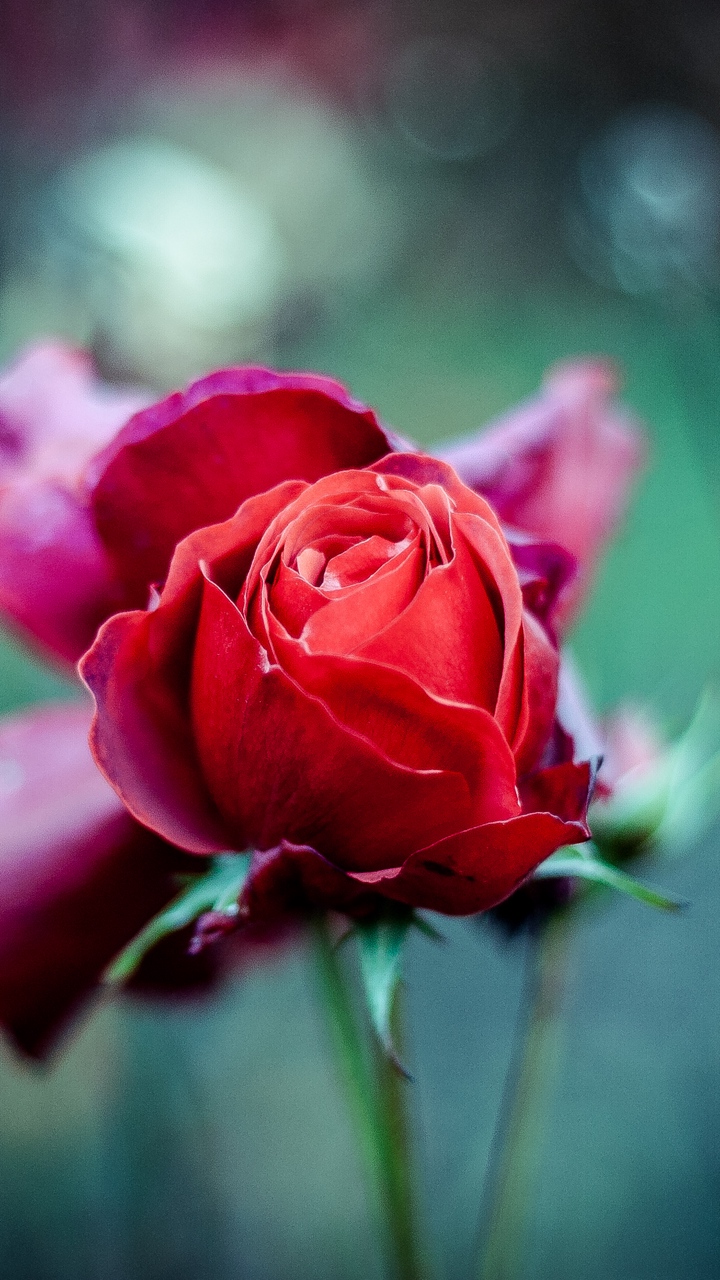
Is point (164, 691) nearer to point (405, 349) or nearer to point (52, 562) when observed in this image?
point (52, 562)

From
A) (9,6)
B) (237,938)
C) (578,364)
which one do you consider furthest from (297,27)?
(237,938)

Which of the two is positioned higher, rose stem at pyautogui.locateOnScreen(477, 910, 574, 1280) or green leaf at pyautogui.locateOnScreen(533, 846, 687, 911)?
green leaf at pyautogui.locateOnScreen(533, 846, 687, 911)

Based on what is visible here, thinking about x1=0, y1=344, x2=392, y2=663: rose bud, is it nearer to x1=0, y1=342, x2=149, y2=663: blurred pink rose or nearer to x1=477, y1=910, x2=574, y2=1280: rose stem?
x1=0, y1=342, x2=149, y2=663: blurred pink rose

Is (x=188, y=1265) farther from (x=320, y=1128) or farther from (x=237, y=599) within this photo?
(x=237, y=599)

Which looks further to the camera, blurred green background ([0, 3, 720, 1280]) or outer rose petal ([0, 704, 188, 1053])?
blurred green background ([0, 3, 720, 1280])

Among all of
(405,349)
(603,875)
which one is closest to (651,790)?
(603,875)

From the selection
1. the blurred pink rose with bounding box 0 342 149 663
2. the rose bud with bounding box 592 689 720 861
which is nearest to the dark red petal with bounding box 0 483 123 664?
the blurred pink rose with bounding box 0 342 149 663

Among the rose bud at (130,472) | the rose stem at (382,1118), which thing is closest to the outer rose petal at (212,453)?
the rose bud at (130,472)
